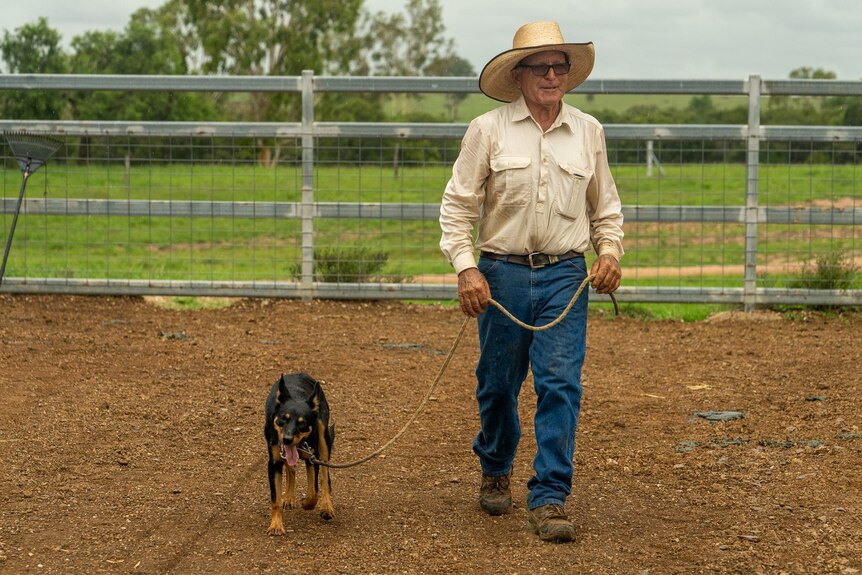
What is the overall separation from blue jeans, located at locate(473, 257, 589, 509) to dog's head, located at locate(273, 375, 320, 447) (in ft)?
2.61

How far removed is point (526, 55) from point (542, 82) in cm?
16

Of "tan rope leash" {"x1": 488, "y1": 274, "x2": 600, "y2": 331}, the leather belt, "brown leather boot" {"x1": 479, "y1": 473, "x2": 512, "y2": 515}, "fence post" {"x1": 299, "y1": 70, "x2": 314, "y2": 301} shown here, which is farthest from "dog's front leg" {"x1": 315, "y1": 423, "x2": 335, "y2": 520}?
"fence post" {"x1": 299, "y1": 70, "x2": 314, "y2": 301}

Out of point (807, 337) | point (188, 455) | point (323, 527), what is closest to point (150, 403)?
point (188, 455)

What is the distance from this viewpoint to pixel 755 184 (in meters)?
11.2

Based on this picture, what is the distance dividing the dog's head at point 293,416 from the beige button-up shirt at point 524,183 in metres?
0.88

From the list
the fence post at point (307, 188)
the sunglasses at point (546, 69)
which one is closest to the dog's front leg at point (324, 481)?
the sunglasses at point (546, 69)

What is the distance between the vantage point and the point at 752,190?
11250mm

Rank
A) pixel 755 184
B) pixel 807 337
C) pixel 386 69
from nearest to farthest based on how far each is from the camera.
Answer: pixel 807 337
pixel 755 184
pixel 386 69

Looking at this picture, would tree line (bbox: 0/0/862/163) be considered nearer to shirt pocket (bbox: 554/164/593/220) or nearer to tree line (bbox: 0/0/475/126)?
tree line (bbox: 0/0/475/126)

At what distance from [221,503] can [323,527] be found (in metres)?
0.60

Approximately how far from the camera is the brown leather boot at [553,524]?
17.3ft

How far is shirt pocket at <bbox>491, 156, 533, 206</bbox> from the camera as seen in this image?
18.2 feet

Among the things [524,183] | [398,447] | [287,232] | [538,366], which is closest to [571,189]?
[524,183]

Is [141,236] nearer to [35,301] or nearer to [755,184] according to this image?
[35,301]
